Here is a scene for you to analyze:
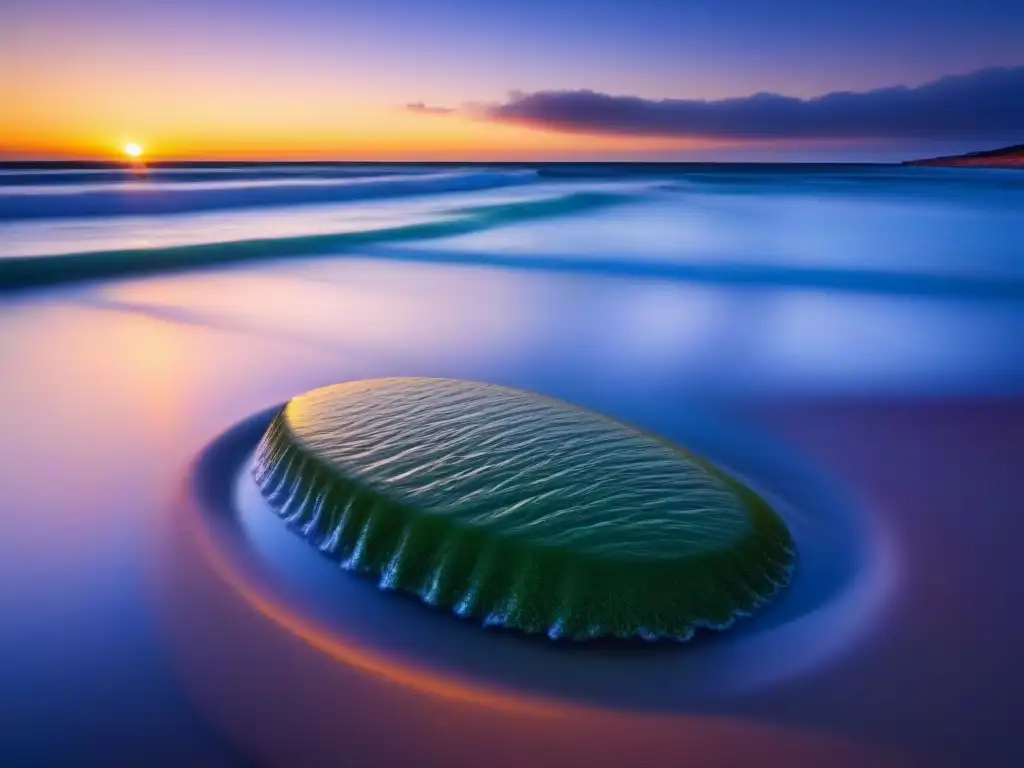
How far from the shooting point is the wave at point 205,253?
823cm

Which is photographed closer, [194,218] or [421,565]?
[421,565]

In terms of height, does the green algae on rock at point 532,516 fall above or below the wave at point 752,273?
above

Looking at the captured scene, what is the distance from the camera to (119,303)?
7273 mm

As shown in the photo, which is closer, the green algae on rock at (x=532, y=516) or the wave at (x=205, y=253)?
the green algae on rock at (x=532, y=516)

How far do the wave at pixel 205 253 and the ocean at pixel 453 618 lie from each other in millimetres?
128

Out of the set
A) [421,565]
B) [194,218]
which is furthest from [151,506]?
[194,218]

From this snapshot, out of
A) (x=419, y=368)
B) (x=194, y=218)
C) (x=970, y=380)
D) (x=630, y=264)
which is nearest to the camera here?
(x=970, y=380)

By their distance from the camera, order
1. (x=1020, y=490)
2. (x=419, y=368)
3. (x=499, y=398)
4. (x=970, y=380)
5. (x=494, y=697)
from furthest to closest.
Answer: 1. (x=419, y=368)
2. (x=970, y=380)
3. (x=499, y=398)
4. (x=1020, y=490)
5. (x=494, y=697)

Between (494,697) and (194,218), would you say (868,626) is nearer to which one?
(494,697)

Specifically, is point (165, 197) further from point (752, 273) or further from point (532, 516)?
point (532, 516)

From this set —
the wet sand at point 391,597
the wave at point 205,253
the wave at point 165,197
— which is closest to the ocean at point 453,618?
the wet sand at point 391,597

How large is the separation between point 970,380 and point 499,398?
11.7 feet

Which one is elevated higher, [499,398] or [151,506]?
[499,398]

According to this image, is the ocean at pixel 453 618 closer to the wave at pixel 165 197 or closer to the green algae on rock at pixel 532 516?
the green algae on rock at pixel 532 516
